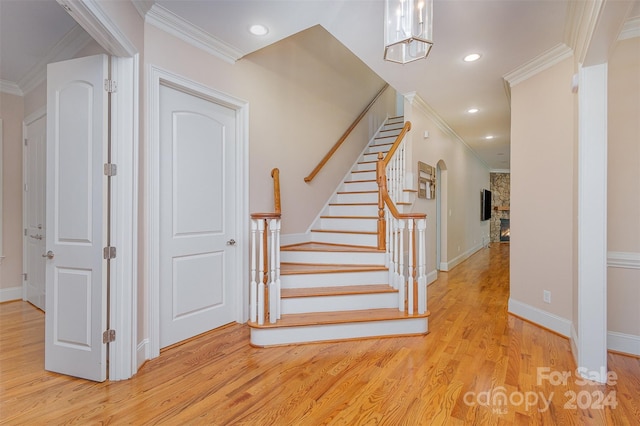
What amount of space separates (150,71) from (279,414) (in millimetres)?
2561

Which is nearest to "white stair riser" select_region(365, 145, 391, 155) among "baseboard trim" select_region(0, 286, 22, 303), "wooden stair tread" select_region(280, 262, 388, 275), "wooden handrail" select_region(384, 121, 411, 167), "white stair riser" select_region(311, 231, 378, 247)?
"wooden handrail" select_region(384, 121, 411, 167)

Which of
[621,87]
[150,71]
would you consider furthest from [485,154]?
→ [150,71]

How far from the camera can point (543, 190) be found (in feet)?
10.4

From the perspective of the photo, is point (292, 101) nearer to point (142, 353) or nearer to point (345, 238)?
point (345, 238)

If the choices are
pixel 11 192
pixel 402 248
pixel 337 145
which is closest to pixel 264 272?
pixel 402 248

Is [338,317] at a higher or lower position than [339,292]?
lower

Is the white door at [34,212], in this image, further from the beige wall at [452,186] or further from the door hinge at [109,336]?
the beige wall at [452,186]

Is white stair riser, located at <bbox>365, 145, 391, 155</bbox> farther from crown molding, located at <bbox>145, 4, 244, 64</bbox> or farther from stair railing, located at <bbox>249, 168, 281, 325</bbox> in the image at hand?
stair railing, located at <bbox>249, 168, 281, 325</bbox>

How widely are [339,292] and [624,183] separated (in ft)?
8.31

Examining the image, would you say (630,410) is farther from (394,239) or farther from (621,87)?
(621,87)

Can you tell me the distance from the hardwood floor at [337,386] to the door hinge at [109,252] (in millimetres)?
841

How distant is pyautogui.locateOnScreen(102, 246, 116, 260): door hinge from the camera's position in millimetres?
2086

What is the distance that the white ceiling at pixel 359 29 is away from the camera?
7.85 ft

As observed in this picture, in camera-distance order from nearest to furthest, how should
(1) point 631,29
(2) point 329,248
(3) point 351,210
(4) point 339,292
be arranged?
(1) point 631,29, (4) point 339,292, (2) point 329,248, (3) point 351,210
